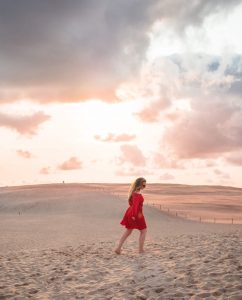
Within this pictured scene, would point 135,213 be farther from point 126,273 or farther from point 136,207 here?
point 126,273

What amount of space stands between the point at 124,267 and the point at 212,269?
2704mm

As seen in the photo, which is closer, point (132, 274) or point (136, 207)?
point (132, 274)

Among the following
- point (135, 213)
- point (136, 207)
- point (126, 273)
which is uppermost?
point (136, 207)

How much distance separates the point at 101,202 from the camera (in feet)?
174

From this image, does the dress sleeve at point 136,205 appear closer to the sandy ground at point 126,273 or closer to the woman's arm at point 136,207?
the woman's arm at point 136,207

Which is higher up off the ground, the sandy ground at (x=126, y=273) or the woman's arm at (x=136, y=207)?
the woman's arm at (x=136, y=207)

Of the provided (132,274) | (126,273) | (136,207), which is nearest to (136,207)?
(136,207)

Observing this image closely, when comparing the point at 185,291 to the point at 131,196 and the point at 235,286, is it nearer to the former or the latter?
the point at 235,286

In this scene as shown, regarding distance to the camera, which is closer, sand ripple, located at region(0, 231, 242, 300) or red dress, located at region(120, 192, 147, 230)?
sand ripple, located at region(0, 231, 242, 300)

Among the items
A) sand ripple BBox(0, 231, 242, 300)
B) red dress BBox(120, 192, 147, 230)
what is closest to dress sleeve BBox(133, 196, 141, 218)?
red dress BBox(120, 192, 147, 230)

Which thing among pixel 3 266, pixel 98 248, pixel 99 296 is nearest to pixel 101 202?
pixel 98 248

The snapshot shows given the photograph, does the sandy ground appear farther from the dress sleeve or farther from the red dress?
the dress sleeve

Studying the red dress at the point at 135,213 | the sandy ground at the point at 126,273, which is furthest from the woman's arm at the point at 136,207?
the sandy ground at the point at 126,273

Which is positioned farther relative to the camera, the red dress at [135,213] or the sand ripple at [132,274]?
the red dress at [135,213]
